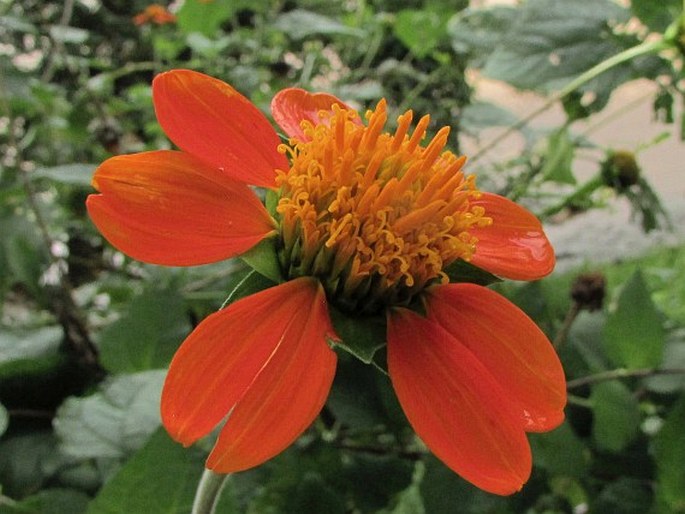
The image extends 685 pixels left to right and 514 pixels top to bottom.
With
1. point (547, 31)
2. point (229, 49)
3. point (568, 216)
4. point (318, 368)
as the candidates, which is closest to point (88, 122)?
point (229, 49)

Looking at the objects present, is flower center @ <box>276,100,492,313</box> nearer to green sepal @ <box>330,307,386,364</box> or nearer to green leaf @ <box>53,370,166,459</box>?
green sepal @ <box>330,307,386,364</box>

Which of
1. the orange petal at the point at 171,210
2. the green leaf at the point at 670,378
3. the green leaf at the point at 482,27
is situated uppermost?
the orange petal at the point at 171,210

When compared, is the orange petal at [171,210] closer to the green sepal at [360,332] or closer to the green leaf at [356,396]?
the green sepal at [360,332]

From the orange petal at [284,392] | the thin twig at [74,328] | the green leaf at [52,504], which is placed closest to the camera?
the orange petal at [284,392]

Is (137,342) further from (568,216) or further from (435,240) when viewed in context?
(568,216)

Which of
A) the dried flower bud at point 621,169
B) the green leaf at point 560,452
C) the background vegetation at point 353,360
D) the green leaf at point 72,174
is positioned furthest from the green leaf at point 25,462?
the dried flower bud at point 621,169
